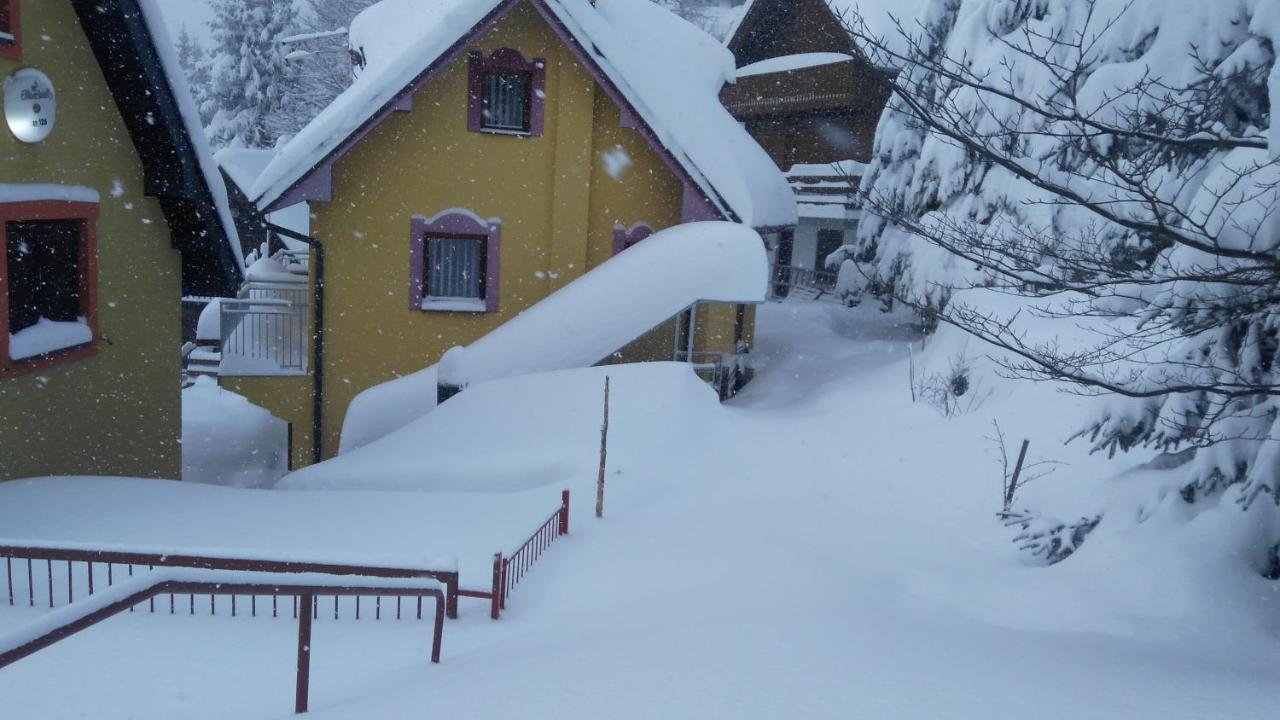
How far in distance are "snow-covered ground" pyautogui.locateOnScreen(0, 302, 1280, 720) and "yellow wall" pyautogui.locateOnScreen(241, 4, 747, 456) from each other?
447 centimetres

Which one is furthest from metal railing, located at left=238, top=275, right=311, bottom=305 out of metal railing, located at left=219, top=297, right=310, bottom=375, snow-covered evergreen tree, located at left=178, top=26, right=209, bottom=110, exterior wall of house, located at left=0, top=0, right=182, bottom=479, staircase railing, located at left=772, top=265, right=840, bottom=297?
snow-covered evergreen tree, located at left=178, top=26, right=209, bottom=110

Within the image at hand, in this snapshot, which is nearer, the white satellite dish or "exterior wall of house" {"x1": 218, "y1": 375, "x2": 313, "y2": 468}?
the white satellite dish

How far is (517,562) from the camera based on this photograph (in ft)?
25.5

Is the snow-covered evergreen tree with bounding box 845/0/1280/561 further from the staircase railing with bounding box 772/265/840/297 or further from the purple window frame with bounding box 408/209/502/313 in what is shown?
the staircase railing with bounding box 772/265/840/297

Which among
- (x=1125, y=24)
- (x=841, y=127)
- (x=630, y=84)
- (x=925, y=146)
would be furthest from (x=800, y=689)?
(x=841, y=127)

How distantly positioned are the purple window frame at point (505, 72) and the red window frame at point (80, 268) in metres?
6.66

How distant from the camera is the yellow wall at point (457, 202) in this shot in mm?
14547

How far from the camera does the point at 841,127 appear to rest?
25.5m

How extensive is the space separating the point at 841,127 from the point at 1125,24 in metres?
16.3

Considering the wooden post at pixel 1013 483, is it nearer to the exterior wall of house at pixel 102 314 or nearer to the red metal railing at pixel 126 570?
the red metal railing at pixel 126 570

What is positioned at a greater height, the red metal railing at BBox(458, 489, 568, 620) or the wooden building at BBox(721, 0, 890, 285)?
the wooden building at BBox(721, 0, 890, 285)

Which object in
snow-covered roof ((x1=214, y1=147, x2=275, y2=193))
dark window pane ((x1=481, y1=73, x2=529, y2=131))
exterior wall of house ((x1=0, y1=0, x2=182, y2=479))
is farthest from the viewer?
snow-covered roof ((x1=214, y1=147, x2=275, y2=193))

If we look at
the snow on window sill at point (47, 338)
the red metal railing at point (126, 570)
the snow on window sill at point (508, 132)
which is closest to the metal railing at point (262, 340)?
the snow on window sill at point (508, 132)

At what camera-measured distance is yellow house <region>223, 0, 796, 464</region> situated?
14.4 meters
